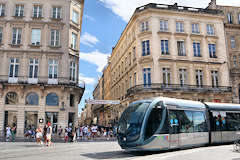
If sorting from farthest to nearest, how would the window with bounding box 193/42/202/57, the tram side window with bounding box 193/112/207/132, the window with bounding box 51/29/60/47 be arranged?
the window with bounding box 193/42/202/57 → the window with bounding box 51/29/60/47 → the tram side window with bounding box 193/112/207/132

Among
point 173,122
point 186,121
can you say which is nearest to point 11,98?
point 173,122

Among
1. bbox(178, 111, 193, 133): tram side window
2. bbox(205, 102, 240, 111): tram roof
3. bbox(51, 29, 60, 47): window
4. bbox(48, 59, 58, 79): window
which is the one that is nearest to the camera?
bbox(178, 111, 193, 133): tram side window

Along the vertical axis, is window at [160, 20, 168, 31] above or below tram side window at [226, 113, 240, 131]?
above

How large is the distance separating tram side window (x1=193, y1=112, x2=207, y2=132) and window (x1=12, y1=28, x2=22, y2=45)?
22.7 m

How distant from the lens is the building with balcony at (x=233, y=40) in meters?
32.5

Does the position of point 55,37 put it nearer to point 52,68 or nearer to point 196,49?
point 52,68

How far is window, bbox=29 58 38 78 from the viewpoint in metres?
25.5

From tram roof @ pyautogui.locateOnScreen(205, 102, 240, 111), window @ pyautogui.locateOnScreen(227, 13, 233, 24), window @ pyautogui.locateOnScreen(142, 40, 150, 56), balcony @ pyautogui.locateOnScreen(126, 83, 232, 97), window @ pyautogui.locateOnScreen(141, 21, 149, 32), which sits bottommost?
tram roof @ pyautogui.locateOnScreen(205, 102, 240, 111)

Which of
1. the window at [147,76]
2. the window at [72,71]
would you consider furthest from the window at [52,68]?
the window at [147,76]

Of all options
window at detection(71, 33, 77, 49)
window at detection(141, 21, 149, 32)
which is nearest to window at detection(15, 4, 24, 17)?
window at detection(71, 33, 77, 49)

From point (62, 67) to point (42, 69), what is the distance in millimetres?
2323

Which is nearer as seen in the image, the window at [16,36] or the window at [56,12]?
the window at [16,36]

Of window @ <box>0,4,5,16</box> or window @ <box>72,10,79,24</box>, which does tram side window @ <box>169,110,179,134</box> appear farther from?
window @ <box>0,4,5,16</box>

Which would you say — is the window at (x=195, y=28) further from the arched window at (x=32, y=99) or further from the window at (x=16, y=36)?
the window at (x=16, y=36)
